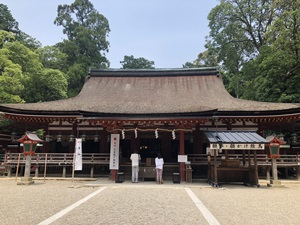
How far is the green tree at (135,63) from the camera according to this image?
63.1 meters

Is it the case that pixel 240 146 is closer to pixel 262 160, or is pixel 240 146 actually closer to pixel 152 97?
pixel 262 160

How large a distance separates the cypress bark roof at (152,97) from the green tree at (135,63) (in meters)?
42.6

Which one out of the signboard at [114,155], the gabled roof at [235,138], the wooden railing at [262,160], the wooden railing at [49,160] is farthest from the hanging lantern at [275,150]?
the wooden railing at [49,160]

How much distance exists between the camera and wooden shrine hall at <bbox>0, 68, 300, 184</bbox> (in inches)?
505

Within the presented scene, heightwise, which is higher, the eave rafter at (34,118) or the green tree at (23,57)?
the green tree at (23,57)

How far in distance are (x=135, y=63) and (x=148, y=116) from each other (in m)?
52.9

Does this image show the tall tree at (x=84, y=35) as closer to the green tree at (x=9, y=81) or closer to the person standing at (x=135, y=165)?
the green tree at (x=9, y=81)

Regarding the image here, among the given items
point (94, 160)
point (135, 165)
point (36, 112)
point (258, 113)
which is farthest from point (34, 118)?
point (258, 113)

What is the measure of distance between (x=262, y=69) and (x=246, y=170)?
44.5 ft

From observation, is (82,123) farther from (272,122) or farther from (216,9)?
(216,9)

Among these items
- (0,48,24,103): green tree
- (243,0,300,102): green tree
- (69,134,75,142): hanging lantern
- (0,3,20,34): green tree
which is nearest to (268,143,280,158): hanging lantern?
(243,0,300,102): green tree

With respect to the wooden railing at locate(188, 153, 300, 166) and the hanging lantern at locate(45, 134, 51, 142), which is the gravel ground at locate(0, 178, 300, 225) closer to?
the wooden railing at locate(188, 153, 300, 166)

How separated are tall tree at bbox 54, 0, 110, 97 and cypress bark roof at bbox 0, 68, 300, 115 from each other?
1852cm

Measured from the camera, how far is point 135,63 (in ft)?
209
